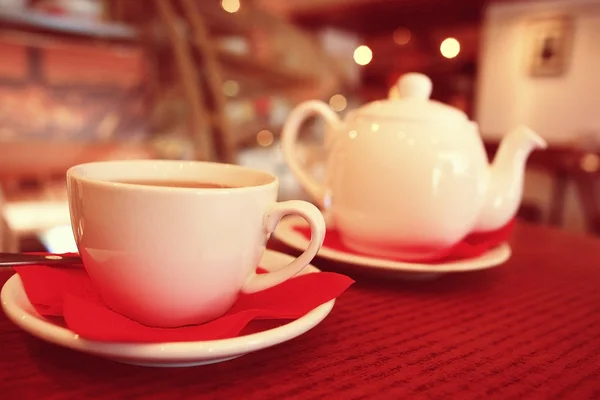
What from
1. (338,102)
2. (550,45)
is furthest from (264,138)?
(550,45)

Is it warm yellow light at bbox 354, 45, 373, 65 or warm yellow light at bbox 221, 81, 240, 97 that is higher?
warm yellow light at bbox 354, 45, 373, 65

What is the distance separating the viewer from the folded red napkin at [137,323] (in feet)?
0.97

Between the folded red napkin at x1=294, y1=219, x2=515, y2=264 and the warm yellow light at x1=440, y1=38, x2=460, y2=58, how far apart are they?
463 cm

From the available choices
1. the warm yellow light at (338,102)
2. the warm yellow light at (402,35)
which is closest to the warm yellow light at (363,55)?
the warm yellow light at (402,35)

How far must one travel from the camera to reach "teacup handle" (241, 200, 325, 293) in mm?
350

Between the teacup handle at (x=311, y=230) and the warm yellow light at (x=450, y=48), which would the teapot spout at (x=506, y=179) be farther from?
the warm yellow light at (x=450, y=48)

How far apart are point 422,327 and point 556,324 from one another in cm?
11

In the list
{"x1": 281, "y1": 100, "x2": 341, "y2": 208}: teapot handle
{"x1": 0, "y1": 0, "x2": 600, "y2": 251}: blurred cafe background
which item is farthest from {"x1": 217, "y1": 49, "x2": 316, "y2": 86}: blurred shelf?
{"x1": 281, "y1": 100, "x2": 341, "y2": 208}: teapot handle

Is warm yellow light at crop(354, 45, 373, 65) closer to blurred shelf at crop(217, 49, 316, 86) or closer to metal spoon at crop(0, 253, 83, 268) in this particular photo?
blurred shelf at crop(217, 49, 316, 86)

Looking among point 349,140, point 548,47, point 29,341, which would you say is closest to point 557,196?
point 548,47

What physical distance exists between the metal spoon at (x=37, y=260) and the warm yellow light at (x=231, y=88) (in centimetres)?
172

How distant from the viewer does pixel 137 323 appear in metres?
0.33

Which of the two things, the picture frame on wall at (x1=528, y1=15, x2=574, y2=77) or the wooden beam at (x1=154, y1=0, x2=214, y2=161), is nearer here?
the wooden beam at (x1=154, y1=0, x2=214, y2=161)

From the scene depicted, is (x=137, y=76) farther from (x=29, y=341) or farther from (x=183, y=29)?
(x=29, y=341)
